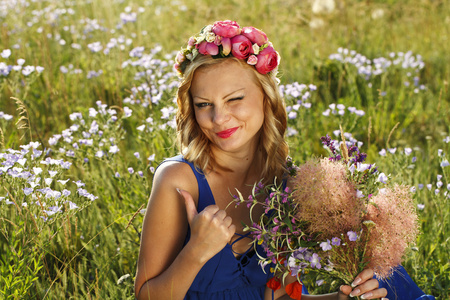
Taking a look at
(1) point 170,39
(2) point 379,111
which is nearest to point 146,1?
(1) point 170,39

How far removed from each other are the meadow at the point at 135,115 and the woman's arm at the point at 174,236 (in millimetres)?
123

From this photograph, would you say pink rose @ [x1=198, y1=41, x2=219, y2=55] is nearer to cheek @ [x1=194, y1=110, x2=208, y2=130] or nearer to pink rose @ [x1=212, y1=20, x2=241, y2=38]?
pink rose @ [x1=212, y1=20, x2=241, y2=38]

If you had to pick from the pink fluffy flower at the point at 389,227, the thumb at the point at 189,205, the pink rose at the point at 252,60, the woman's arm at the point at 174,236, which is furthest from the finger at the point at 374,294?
the pink rose at the point at 252,60

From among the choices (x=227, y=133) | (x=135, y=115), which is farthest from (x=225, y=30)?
(x=135, y=115)

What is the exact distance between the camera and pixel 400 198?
68.2 inches

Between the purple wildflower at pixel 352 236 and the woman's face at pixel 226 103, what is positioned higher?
the woman's face at pixel 226 103

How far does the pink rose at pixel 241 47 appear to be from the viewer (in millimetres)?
2131

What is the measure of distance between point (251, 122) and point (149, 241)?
0.67m

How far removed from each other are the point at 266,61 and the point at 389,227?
905 millimetres

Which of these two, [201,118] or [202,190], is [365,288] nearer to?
[202,190]

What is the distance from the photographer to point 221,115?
6.88 ft

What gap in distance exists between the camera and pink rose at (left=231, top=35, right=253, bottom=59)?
2131 millimetres

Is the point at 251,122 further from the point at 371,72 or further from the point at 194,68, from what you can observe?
the point at 371,72

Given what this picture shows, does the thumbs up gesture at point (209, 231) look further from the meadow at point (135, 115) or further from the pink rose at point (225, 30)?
the pink rose at point (225, 30)
